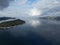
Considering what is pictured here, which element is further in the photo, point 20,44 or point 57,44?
point 20,44

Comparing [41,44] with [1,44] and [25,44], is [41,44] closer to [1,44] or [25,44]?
[25,44]

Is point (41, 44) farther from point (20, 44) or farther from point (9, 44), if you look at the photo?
point (9, 44)

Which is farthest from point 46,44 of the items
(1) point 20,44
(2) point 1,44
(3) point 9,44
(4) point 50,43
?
(2) point 1,44

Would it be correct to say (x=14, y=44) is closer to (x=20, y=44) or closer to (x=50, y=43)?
(x=20, y=44)

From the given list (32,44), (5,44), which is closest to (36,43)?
(32,44)

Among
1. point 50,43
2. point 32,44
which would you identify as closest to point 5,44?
point 32,44

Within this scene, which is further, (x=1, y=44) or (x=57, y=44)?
(x=1, y=44)

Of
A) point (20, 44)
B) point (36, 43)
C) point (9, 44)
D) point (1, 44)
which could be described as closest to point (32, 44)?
point (36, 43)
